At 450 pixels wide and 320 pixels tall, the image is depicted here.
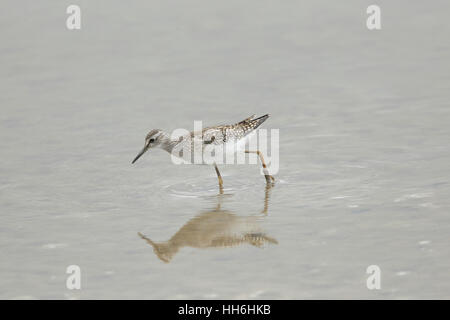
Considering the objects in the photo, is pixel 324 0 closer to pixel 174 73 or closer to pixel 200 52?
pixel 200 52

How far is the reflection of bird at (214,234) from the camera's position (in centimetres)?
871

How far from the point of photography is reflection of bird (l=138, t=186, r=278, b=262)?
343 inches

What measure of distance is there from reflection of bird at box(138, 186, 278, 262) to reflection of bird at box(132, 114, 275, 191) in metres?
1.61

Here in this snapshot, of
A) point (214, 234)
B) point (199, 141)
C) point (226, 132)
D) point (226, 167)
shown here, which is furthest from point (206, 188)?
point (214, 234)

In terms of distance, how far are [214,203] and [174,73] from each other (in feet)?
19.3

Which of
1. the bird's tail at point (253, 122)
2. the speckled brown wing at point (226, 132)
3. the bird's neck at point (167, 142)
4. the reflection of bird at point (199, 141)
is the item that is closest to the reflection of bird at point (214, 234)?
the reflection of bird at point (199, 141)

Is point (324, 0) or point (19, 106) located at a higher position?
point (324, 0)

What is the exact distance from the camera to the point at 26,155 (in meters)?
12.2

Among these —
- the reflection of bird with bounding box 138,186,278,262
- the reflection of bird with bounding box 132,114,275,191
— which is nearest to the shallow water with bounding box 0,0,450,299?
the reflection of bird with bounding box 138,186,278,262

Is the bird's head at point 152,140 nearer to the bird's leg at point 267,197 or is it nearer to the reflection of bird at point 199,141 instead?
the reflection of bird at point 199,141

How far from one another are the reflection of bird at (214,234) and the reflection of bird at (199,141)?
161cm

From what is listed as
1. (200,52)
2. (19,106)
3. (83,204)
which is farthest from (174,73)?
(83,204)
